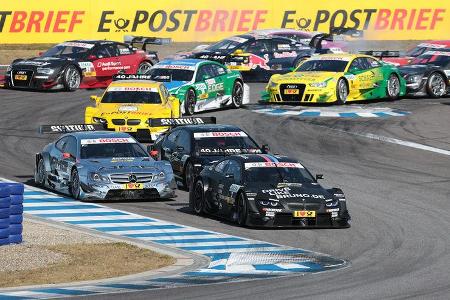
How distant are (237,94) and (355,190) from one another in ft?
37.4

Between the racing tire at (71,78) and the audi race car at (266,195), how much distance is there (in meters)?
16.7

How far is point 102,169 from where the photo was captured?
2278 centimetres

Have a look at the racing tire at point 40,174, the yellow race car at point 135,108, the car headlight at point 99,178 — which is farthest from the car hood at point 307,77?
the car headlight at point 99,178

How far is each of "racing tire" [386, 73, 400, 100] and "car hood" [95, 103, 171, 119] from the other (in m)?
8.73

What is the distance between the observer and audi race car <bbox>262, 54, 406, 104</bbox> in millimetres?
35094

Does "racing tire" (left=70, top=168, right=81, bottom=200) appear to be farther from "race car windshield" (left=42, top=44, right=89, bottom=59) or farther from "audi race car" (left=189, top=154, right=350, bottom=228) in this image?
Result: "race car windshield" (left=42, top=44, right=89, bottom=59)

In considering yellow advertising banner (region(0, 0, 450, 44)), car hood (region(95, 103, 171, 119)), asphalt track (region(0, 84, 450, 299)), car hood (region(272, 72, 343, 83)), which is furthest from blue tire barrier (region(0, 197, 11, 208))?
yellow advertising banner (region(0, 0, 450, 44))

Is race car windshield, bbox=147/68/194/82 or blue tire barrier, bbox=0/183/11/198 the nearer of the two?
blue tire barrier, bbox=0/183/11/198

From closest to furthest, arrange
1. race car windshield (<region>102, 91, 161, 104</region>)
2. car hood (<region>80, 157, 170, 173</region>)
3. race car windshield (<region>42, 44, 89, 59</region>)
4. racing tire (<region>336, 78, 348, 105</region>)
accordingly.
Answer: car hood (<region>80, 157, 170, 173</region>) → race car windshield (<region>102, 91, 161, 104</region>) → racing tire (<region>336, 78, 348, 105</region>) → race car windshield (<region>42, 44, 89, 59</region>)

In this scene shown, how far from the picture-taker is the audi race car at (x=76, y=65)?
37.7 meters

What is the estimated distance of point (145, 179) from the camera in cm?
2278

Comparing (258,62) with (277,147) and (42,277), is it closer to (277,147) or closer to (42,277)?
(277,147)

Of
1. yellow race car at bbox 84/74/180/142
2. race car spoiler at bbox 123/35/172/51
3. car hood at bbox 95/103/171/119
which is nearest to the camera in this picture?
yellow race car at bbox 84/74/180/142

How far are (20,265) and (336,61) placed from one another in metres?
20.5
